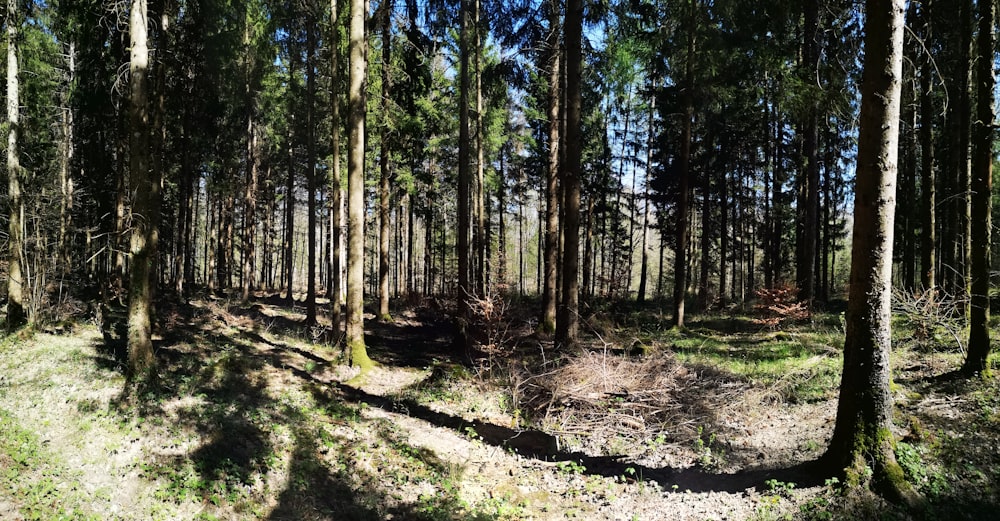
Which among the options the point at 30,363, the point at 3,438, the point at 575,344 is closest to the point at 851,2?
the point at 575,344

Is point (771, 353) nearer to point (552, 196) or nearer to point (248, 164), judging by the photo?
point (552, 196)

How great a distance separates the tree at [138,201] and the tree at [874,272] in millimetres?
9814

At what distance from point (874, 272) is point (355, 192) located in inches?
361

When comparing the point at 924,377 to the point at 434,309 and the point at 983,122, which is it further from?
the point at 434,309

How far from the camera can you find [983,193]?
21.8 feet

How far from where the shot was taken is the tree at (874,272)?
4.90m

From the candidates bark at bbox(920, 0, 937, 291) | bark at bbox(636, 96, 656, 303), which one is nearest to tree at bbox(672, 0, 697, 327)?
bark at bbox(920, 0, 937, 291)

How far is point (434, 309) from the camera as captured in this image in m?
22.6

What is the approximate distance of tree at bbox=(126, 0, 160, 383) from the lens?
7.68 meters

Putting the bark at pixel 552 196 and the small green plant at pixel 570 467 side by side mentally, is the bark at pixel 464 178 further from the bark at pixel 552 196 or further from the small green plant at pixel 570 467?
the small green plant at pixel 570 467

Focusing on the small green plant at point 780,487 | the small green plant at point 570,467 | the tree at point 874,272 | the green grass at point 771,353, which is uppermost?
the tree at point 874,272

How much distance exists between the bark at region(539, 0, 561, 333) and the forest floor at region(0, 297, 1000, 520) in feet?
13.0

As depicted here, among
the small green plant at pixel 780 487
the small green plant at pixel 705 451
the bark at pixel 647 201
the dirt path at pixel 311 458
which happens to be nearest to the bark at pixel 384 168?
the dirt path at pixel 311 458

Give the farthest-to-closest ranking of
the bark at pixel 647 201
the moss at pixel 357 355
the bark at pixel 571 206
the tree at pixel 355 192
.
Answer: the bark at pixel 647 201, the bark at pixel 571 206, the moss at pixel 357 355, the tree at pixel 355 192
